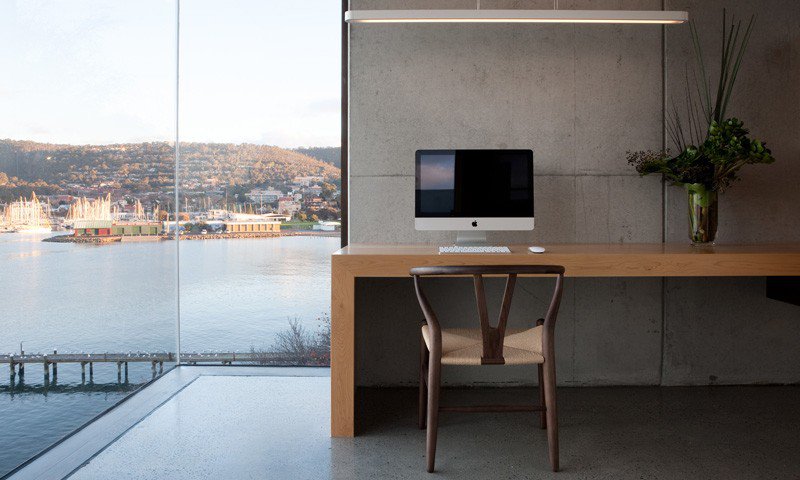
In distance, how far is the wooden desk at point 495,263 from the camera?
9.73ft

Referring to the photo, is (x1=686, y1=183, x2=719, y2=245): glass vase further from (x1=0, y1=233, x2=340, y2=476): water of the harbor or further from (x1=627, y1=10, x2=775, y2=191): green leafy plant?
(x1=0, y1=233, x2=340, y2=476): water of the harbor

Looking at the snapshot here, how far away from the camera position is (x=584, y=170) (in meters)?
3.80

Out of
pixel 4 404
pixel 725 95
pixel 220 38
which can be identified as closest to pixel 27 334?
pixel 4 404

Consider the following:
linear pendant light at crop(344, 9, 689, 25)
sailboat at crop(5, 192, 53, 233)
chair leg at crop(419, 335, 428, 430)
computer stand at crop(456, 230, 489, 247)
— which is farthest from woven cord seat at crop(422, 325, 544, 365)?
sailboat at crop(5, 192, 53, 233)

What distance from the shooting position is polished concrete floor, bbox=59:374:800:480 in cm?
259

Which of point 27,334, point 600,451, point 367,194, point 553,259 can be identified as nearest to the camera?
point 27,334

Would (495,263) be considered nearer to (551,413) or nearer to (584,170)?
(551,413)

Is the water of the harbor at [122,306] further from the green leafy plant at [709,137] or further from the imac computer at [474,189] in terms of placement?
the green leafy plant at [709,137]

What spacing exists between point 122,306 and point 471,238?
74.6 inches

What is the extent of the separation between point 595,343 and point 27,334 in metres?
2.83

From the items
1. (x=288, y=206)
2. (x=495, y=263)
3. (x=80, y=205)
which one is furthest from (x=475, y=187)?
(x=80, y=205)

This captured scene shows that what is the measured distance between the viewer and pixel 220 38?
4.31m

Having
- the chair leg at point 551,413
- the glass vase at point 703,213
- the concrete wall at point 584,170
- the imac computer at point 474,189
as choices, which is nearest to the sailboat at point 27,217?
the concrete wall at point 584,170

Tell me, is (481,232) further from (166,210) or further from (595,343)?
(166,210)
